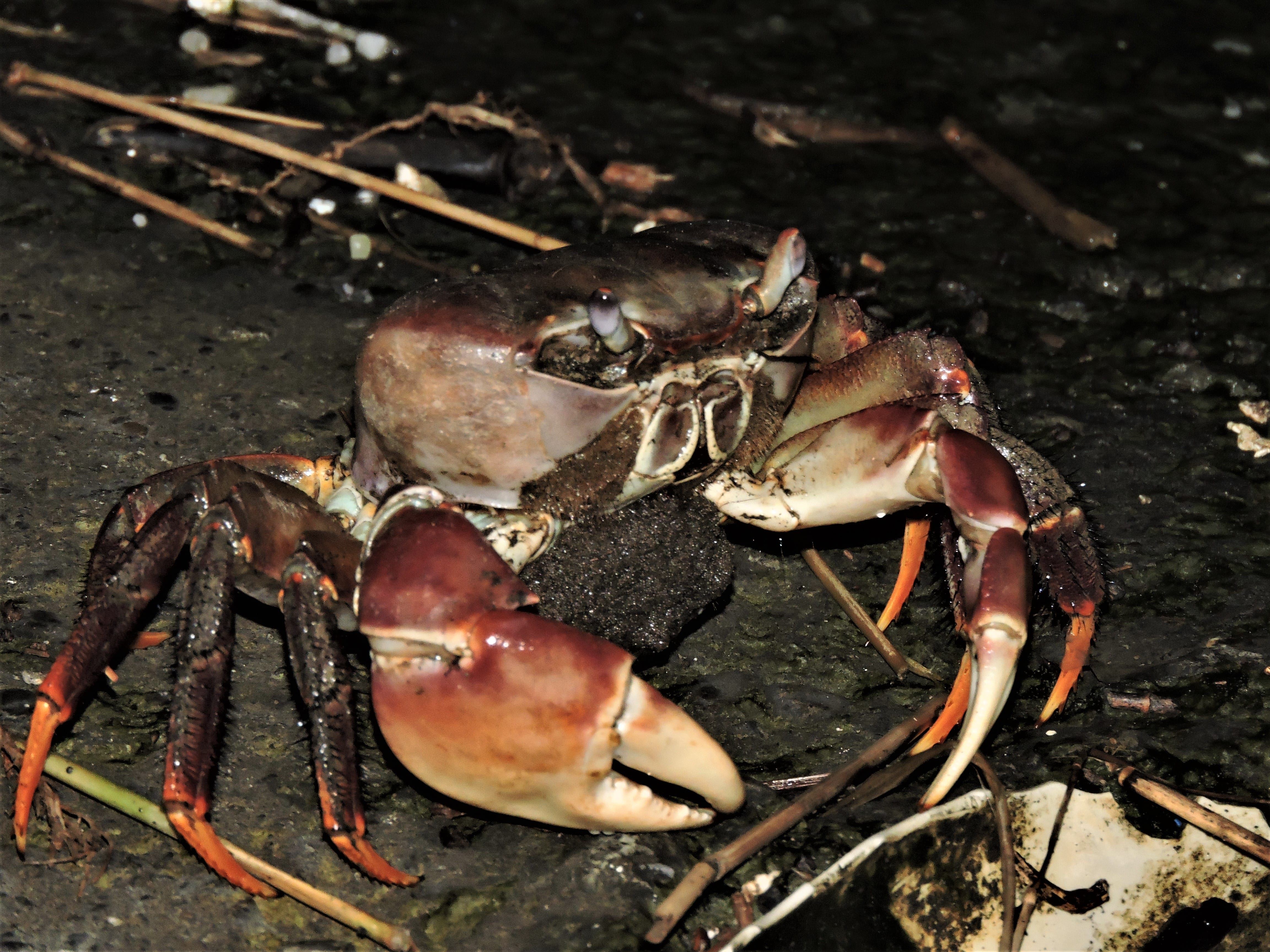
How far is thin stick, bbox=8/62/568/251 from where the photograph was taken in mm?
3697

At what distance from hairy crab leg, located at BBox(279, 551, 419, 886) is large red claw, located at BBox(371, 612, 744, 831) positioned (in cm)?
7

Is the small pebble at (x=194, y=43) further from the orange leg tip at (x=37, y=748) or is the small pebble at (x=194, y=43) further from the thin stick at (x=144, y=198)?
the orange leg tip at (x=37, y=748)

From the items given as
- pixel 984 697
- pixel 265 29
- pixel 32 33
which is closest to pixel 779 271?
pixel 984 697

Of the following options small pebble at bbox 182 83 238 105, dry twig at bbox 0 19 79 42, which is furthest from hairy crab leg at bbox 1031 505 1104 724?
dry twig at bbox 0 19 79 42

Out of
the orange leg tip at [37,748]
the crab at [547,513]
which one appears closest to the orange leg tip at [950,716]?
the crab at [547,513]

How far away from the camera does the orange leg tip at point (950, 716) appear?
2.36m

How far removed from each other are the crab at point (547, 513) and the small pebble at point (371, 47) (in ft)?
8.01

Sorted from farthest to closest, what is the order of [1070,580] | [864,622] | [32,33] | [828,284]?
[32,33] < [828,284] < [864,622] < [1070,580]

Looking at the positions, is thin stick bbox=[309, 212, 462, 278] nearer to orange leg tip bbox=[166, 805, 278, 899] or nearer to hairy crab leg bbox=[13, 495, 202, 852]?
hairy crab leg bbox=[13, 495, 202, 852]

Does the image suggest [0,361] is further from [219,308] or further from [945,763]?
[945,763]

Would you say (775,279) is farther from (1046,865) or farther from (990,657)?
(1046,865)

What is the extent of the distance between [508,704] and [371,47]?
3.35m

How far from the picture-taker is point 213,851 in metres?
2.03

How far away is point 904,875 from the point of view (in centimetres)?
209
